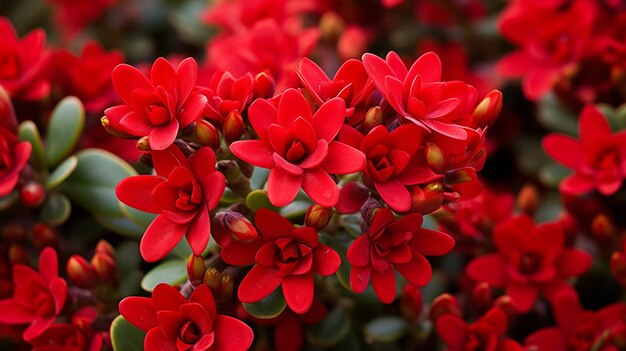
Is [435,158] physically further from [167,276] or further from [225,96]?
[167,276]

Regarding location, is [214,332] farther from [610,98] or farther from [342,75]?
[610,98]

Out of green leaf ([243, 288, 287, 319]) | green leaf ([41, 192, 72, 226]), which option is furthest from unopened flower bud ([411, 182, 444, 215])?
green leaf ([41, 192, 72, 226])

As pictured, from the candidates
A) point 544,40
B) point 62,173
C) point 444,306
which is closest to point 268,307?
point 444,306

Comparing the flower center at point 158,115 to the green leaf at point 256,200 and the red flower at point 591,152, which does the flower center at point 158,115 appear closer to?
the green leaf at point 256,200

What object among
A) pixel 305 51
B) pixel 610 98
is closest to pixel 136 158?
pixel 305 51

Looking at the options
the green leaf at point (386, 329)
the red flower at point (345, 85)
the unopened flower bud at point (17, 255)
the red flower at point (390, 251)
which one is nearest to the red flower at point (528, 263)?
the green leaf at point (386, 329)

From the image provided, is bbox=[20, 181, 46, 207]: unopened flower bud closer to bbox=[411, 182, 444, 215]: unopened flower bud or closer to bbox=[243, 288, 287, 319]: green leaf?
bbox=[243, 288, 287, 319]: green leaf
